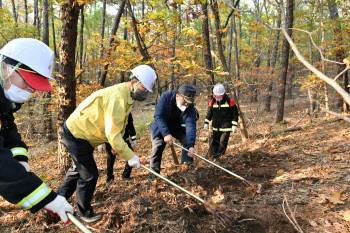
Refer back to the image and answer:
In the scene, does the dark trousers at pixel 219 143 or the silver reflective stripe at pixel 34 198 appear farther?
the dark trousers at pixel 219 143

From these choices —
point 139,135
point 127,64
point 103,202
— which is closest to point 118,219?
point 103,202

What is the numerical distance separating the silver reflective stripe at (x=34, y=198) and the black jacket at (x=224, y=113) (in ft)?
16.5

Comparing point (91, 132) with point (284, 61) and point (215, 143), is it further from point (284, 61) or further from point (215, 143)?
point (284, 61)

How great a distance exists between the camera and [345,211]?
2588mm

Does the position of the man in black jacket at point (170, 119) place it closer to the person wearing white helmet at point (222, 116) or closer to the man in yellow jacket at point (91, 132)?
the man in yellow jacket at point (91, 132)

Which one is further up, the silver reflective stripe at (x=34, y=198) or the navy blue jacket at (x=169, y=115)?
the navy blue jacket at (x=169, y=115)

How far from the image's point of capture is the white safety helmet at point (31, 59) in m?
1.87

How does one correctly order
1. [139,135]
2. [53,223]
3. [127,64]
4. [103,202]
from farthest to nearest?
1. [139,135]
2. [127,64]
3. [103,202]
4. [53,223]

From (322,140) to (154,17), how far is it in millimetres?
5441

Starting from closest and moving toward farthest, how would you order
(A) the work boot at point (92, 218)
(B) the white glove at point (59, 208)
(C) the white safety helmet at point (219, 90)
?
(B) the white glove at point (59, 208), (A) the work boot at point (92, 218), (C) the white safety helmet at point (219, 90)

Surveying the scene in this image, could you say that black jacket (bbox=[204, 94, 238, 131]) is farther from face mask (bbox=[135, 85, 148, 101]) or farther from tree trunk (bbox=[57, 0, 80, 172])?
tree trunk (bbox=[57, 0, 80, 172])

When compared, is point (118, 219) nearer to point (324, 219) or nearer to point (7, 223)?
point (7, 223)

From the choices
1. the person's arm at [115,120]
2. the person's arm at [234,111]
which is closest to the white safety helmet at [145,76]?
the person's arm at [115,120]

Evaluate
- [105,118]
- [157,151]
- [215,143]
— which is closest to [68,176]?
[105,118]
